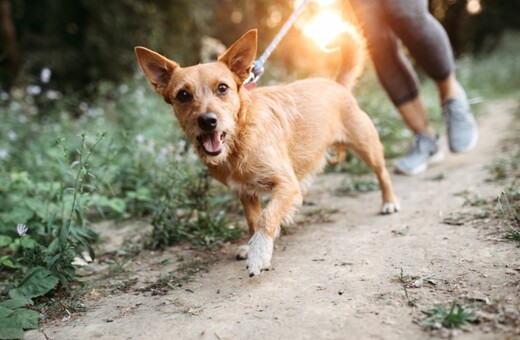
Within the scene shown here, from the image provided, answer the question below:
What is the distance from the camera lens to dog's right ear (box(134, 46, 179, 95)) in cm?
269

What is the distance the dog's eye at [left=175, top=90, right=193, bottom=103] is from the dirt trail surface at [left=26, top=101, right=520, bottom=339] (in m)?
1.05

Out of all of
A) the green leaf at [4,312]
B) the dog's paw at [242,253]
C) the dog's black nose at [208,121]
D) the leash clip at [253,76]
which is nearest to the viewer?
the green leaf at [4,312]

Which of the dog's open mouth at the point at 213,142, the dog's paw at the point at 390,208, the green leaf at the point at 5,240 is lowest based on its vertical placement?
the green leaf at the point at 5,240

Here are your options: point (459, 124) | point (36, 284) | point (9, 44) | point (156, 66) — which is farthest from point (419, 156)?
point (9, 44)

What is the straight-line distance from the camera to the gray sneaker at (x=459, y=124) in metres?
4.33

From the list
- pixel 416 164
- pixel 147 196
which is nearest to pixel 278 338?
pixel 147 196

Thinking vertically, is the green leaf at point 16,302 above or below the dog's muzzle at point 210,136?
below

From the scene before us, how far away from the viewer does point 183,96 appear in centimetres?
268

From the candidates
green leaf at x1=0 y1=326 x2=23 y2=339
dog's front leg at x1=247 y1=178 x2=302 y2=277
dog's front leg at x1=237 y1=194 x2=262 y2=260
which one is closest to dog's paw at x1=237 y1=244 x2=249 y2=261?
dog's front leg at x1=237 y1=194 x2=262 y2=260

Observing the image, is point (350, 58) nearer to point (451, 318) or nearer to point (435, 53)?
point (435, 53)

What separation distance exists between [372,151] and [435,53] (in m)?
1.28

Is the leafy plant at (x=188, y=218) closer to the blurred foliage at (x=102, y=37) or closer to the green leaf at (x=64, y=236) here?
the green leaf at (x=64, y=236)

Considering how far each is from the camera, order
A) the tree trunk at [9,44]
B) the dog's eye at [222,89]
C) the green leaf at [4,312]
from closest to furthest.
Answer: the green leaf at [4,312]
the dog's eye at [222,89]
the tree trunk at [9,44]

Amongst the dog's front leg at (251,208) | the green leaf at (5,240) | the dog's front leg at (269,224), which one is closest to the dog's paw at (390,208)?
the dog's front leg at (269,224)
